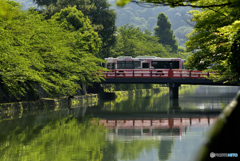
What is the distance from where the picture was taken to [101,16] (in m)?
64.1

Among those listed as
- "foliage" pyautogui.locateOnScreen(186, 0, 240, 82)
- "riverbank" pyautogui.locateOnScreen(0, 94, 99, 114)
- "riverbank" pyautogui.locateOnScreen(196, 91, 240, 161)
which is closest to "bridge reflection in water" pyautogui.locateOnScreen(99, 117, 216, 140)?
"foliage" pyautogui.locateOnScreen(186, 0, 240, 82)

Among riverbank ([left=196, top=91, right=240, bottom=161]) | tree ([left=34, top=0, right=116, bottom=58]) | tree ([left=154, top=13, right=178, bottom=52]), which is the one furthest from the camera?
tree ([left=154, top=13, right=178, bottom=52])

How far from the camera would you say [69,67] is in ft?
122

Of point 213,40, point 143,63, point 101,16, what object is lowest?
point 143,63

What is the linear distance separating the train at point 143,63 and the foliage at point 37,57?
732cm

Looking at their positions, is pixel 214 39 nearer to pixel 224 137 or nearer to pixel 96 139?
pixel 96 139

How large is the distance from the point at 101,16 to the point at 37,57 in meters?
34.2

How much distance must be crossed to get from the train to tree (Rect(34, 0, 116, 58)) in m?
7.67

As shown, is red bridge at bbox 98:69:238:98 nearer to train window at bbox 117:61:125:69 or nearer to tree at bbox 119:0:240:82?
train window at bbox 117:61:125:69

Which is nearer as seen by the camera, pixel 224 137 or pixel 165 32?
pixel 224 137

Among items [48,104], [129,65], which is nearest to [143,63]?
[129,65]

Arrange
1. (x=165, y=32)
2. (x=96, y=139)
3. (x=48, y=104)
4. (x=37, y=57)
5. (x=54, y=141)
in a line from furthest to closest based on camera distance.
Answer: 1. (x=165, y=32)
2. (x=48, y=104)
3. (x=37, y=57)
4. (x=96, y=139)
5. (x=54, y=141)

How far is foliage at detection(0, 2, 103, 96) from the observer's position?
2683cm

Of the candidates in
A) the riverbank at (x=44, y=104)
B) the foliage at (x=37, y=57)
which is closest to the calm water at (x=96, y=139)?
the riverbank at (x=44, y=104)
